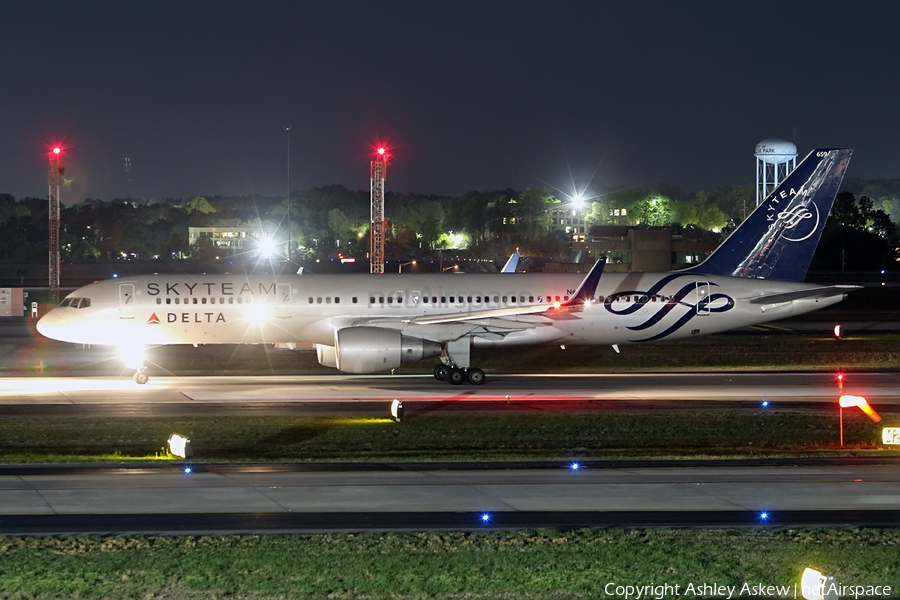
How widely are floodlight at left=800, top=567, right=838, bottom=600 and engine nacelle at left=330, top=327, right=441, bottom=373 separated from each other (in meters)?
25.1

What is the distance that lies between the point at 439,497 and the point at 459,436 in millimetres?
8014

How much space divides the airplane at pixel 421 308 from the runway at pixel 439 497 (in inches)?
649

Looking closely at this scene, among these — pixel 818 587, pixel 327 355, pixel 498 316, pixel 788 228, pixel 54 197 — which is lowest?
pixel 818 587

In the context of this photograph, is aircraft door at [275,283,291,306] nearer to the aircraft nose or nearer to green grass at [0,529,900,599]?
the aircraft nose

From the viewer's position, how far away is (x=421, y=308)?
40688 millimetres

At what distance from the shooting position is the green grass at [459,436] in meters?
25.5

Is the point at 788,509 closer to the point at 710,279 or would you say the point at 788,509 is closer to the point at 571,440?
the point at 571,440

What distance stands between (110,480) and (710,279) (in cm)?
2676

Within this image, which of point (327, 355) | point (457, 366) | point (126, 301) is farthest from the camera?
point (126, 301)

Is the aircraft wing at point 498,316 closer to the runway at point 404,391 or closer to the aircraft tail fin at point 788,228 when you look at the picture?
the runway at point 404,391

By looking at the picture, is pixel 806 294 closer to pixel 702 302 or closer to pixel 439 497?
pixel 702 302

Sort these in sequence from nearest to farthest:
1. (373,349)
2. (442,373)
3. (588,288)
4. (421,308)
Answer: (373,349) → (588,288) → (442,373) → (421,308)

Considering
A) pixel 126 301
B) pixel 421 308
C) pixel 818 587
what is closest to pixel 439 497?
pixel 818 587

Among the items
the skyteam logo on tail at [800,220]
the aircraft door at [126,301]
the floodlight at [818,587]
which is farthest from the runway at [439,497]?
the skyteam logo on tail at [800,220]
